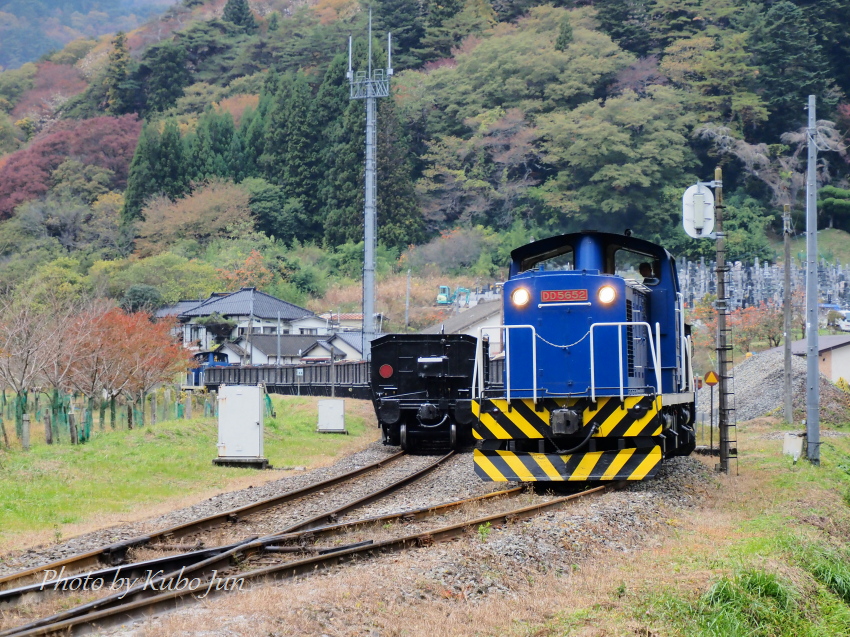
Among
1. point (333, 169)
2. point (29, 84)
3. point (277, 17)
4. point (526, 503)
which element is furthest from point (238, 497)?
point (29, 84)

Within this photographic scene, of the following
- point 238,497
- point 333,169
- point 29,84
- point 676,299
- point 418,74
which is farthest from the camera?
point 29,84

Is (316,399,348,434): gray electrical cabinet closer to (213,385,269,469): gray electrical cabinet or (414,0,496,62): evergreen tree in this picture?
(213,385,269,469): gray electrical cabinet

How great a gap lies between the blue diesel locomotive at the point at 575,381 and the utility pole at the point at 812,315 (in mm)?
4597

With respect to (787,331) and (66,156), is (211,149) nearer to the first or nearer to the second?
(66,156)

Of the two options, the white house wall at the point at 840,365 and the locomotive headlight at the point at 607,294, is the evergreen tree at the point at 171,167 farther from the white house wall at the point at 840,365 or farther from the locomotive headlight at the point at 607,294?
the locomotive headlight at the point at 607,294

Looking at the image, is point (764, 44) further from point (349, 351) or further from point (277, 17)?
point (277, 17)

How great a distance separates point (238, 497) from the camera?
1183cm

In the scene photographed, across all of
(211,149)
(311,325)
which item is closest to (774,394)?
(311,325)

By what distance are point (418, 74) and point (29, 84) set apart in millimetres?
53845

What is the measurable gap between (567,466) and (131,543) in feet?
17.0

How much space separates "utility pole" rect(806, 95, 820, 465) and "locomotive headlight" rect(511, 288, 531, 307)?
21.2 feet

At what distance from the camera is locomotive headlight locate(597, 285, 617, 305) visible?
11.4m

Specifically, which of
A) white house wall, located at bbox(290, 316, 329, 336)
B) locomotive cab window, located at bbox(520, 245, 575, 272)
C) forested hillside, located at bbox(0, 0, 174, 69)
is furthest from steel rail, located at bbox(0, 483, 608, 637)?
forested hillside, located at bbox(0, 0, 174, 69)

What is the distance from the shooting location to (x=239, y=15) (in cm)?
10144
